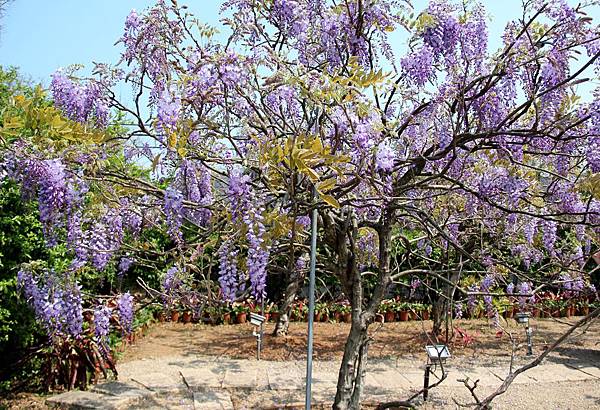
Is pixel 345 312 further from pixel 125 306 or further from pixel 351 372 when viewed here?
pixel 125 306

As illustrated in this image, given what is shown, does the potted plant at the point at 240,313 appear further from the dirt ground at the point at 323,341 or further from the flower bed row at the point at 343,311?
the dirt ground at the point at 323,341

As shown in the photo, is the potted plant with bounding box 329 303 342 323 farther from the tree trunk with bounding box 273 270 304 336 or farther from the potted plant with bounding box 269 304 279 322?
→ the tree trunk with bounding box 273 270 304 336

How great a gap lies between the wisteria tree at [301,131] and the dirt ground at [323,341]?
2590 millimetres

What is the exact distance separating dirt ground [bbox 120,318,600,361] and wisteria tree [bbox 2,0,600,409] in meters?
2.59

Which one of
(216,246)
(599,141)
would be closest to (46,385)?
(216,246)

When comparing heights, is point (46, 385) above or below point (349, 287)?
below

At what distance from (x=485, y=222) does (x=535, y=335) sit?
11.1 feet

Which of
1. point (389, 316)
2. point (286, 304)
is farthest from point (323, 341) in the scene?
point (389, 316)

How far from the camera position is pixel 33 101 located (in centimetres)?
294

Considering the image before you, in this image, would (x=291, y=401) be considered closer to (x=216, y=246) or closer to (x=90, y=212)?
(x=216, y=246)

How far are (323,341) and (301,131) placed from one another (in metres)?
4.50

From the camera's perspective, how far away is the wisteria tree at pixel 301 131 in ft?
9.32

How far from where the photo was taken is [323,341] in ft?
23.6

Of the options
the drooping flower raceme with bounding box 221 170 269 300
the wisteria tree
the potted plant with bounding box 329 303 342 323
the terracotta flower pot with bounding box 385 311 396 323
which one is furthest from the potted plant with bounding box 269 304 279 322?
the drooping flower raceme with bounding box 221 170 269 300
